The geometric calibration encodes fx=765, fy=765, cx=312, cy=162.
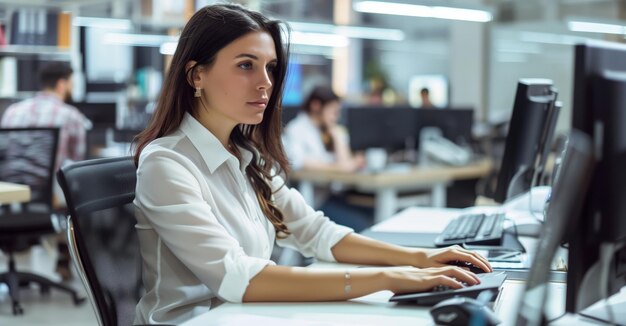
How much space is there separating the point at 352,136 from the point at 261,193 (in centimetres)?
383

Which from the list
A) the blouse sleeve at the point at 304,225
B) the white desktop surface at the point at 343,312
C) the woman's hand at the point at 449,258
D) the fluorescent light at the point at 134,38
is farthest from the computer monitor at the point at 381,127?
the white desktop surface at the point at 343,312

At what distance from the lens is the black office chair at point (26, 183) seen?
4.04 meters

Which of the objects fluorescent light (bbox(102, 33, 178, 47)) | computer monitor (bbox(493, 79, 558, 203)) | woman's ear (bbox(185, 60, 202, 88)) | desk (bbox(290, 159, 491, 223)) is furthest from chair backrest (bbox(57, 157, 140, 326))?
fluorescent light (bbox(102, 33, 178, 47))

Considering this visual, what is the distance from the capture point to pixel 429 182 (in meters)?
5.75

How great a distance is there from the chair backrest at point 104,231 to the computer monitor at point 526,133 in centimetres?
117

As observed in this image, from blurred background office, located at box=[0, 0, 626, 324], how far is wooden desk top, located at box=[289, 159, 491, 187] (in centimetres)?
23

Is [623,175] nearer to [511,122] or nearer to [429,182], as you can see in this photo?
[511,122]

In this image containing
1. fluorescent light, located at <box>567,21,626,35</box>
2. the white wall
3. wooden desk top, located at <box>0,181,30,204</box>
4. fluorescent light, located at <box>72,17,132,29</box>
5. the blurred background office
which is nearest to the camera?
wooden desk top, located at <box>0,181,30,204</box>

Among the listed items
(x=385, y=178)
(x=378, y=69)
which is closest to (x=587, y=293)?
(x=385, y=178)

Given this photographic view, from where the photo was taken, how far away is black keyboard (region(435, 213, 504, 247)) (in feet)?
6.98

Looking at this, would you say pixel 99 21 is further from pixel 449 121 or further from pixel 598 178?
pixel 598 178

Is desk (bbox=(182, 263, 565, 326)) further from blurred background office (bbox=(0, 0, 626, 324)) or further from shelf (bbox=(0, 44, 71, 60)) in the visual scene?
shelf (bbox=(0, 44, 71, 60))

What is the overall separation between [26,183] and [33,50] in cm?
346

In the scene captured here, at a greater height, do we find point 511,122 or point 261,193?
point 511,122
